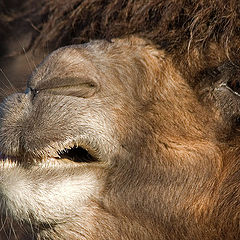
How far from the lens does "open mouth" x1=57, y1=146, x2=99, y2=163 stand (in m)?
2.11

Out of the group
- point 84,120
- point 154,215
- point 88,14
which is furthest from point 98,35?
point 154,215

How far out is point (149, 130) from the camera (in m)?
2.22

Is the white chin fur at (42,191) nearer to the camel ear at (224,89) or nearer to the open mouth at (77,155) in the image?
the open mouth at (77,155)

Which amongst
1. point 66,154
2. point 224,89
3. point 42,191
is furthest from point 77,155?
point 224,89

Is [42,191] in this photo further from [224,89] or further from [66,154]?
[224,89]

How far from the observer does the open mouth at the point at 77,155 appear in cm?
211

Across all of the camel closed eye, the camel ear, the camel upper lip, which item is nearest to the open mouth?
the camel upper lip

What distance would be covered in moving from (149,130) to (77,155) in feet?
1.04

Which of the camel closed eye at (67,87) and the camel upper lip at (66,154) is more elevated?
the camel closed eye at (67,87)

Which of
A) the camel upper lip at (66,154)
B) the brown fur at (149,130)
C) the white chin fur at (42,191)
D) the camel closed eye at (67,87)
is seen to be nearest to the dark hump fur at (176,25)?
the brown fur at (149,130)

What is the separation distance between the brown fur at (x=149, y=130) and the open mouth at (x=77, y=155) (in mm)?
35

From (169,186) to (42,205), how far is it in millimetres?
526

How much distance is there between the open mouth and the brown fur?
0.04 metres

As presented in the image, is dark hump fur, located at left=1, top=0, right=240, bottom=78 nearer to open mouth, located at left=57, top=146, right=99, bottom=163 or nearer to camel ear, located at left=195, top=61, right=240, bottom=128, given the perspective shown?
camel ear, located at left=195, top=61, right=240, bottom=128
